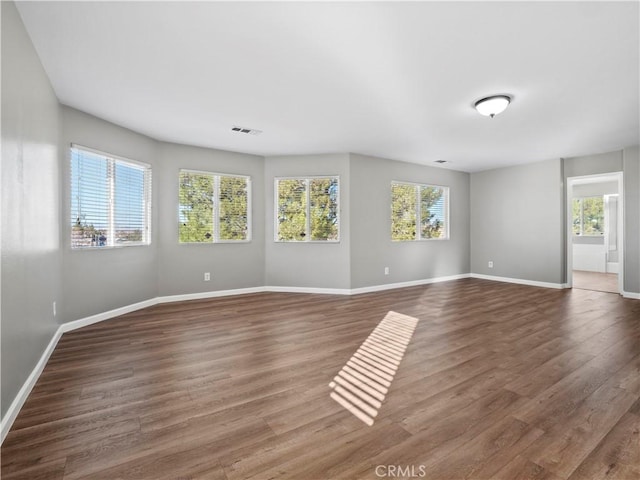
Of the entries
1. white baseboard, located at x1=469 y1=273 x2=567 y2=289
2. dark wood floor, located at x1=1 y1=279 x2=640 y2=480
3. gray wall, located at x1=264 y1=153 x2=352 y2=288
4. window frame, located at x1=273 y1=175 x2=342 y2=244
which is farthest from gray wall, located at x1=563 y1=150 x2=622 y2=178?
window frame, located at x1=273 y1=175 x2=342 y2=244

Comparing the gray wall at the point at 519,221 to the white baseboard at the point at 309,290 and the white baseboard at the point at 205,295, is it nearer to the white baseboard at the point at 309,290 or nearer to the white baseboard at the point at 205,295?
the white baseboard at the point at 309,290

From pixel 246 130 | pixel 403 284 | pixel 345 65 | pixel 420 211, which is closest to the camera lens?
pixel 345 65

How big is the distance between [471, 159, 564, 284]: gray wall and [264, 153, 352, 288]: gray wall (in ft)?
12.3

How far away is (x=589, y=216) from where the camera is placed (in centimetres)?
850

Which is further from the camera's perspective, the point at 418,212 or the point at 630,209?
the point at 418,212

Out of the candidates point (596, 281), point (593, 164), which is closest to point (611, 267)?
point (596, 281)

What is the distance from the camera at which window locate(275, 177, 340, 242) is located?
5.90m

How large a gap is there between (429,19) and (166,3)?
5.73ft

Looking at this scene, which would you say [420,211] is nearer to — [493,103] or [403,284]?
[403,284]

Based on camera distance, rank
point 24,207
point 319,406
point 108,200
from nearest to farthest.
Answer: point 319,406
point 24,207
point 108,200

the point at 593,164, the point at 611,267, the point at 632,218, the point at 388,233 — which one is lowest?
the point at 611,267

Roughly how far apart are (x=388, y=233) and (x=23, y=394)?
550 cm

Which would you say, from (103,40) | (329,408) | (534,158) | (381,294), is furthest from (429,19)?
(534,158)

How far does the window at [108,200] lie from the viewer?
3814 mm
